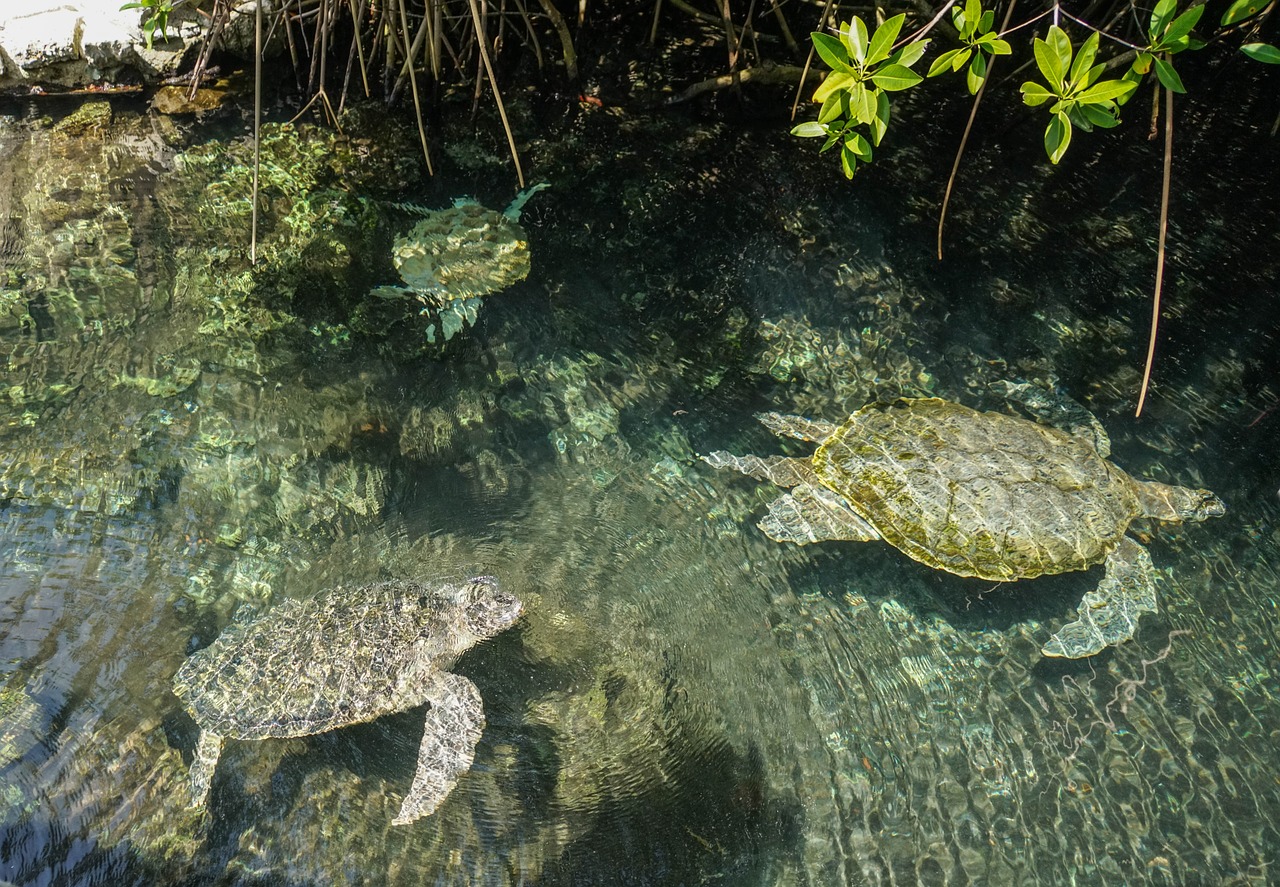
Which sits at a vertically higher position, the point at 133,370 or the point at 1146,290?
the point at 1146,290

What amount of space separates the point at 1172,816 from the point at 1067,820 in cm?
36

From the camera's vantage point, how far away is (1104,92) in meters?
2.45

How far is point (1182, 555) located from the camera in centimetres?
340

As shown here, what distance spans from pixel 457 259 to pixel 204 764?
274cm

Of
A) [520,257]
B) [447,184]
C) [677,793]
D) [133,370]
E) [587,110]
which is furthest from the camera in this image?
[587,110]

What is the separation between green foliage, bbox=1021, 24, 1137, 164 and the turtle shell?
132 centimetres

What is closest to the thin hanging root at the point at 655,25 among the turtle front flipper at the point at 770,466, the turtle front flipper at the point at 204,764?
the turtle front flipper at the point at 770,466

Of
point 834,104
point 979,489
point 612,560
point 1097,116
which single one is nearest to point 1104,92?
point 1097,116

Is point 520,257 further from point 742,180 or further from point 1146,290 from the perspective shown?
point 1146,290

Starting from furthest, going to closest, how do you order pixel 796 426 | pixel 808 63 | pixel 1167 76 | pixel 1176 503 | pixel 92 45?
pixel 92 45
pixel 808 63
pixel 796 426
pixel 1176 503
pixel 1167 76

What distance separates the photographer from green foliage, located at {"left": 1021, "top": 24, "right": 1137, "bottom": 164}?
241 centimetres

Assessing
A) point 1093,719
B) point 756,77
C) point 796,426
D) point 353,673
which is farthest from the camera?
point 756,77

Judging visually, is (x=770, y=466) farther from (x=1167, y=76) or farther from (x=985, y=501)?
(x=1167, y=76)

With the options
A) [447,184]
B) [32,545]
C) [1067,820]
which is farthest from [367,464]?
[1067,820]
